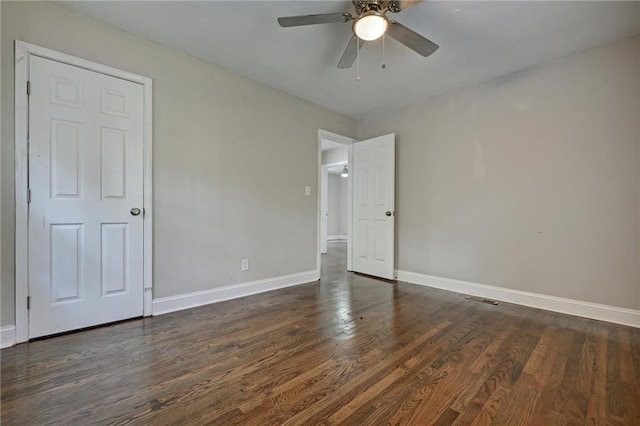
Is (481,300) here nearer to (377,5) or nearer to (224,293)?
(224,293)

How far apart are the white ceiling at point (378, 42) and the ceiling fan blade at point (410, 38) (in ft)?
0.71

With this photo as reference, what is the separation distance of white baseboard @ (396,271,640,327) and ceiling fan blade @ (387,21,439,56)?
2572mm

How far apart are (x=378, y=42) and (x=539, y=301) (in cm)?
297

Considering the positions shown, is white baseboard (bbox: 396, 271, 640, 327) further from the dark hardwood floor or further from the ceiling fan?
the ceiling fan

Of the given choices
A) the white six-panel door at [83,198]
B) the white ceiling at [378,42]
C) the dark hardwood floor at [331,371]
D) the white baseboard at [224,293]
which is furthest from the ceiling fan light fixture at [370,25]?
the white baseboard at [224,293]

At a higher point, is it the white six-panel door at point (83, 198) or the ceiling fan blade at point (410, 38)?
the ceiling fan blade at point (410, 38)

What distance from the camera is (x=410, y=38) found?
6.85 ft

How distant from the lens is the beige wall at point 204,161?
206cm

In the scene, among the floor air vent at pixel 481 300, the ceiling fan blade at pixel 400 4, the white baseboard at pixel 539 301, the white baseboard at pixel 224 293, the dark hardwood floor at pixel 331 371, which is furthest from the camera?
the floor air vent at pixel 481 300

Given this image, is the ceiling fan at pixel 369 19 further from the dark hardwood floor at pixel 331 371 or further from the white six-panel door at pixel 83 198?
the dark hardwood floor at pixel 331 371

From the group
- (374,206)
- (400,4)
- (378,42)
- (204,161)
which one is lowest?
(374,206)

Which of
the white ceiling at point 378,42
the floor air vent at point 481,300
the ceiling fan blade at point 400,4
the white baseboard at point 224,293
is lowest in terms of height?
the floor air vent at point 481,300

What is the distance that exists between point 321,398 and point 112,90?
2806 mm

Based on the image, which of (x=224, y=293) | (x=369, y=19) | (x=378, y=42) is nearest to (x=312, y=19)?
(x=369, y=19)
